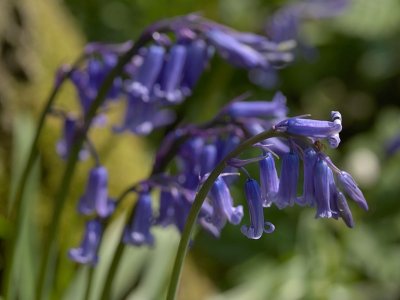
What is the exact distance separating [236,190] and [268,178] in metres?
3.19

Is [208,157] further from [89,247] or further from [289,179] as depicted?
[289,179]

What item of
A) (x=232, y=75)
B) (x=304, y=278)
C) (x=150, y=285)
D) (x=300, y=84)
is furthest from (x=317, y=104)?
(x=150, y=285)

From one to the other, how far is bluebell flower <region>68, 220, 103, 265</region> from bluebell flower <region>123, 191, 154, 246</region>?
14 centimetres

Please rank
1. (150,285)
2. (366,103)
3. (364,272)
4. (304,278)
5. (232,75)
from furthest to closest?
(366,103)
(232,75)
(364,272)
(304,278)
(150,285)

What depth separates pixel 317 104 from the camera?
709cm

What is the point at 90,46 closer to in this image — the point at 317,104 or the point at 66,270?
the point at 66,270

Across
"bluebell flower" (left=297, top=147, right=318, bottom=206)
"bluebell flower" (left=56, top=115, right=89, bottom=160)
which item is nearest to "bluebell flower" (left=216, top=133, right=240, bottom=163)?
"bluebell flower" (left=56, top=115, right=89, bottom=160)

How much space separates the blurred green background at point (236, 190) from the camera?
153 inches

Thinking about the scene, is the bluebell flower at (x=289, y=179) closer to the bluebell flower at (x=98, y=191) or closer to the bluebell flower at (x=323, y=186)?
the bluebell flower at (x=323, y=186)

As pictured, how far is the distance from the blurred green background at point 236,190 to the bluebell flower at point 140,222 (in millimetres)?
514

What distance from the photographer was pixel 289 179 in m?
2.08

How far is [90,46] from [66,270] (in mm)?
1297

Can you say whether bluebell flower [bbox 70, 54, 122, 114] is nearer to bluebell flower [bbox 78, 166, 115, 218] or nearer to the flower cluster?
the flower cluster

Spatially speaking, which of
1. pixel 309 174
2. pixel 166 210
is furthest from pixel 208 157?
pixel 309 174
